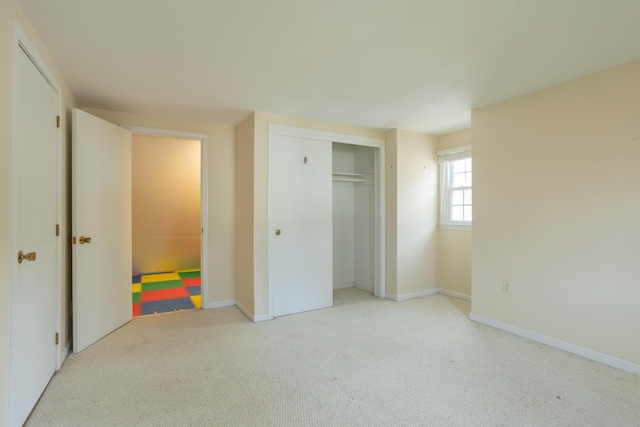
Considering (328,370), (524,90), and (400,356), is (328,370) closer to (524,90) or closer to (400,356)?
(400,356)

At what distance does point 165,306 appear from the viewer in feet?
13.0

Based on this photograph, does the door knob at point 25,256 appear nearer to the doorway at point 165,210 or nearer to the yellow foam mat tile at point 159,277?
the doorway at point 165,210

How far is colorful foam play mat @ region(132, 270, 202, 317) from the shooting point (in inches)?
154

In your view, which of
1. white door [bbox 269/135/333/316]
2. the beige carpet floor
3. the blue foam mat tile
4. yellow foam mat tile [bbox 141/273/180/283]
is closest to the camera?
the beige carpet floor

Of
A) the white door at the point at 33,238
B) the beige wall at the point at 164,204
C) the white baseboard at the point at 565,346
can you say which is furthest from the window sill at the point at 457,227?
the beige wall at the point at 164,204

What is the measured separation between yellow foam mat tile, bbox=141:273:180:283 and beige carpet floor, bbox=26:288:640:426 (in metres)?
2.31

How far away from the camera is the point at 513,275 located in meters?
3.04

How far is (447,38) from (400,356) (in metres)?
2.40

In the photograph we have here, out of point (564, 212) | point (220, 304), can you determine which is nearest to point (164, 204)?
point (220, 304)

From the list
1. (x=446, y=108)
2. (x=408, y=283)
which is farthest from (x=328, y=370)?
(x=446, y=108)

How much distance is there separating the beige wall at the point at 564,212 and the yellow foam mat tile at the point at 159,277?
4.84 metres

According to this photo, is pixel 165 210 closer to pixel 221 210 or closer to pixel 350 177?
pixel 221 210

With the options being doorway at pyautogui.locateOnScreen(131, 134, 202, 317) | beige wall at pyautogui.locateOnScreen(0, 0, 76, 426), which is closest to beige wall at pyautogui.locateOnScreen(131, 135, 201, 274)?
doorway at pyautogui.locateOnScreen(131, 134, 202, 317)

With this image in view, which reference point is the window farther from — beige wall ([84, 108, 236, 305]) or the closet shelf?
beige wall ([84, 108, 236, 305])
